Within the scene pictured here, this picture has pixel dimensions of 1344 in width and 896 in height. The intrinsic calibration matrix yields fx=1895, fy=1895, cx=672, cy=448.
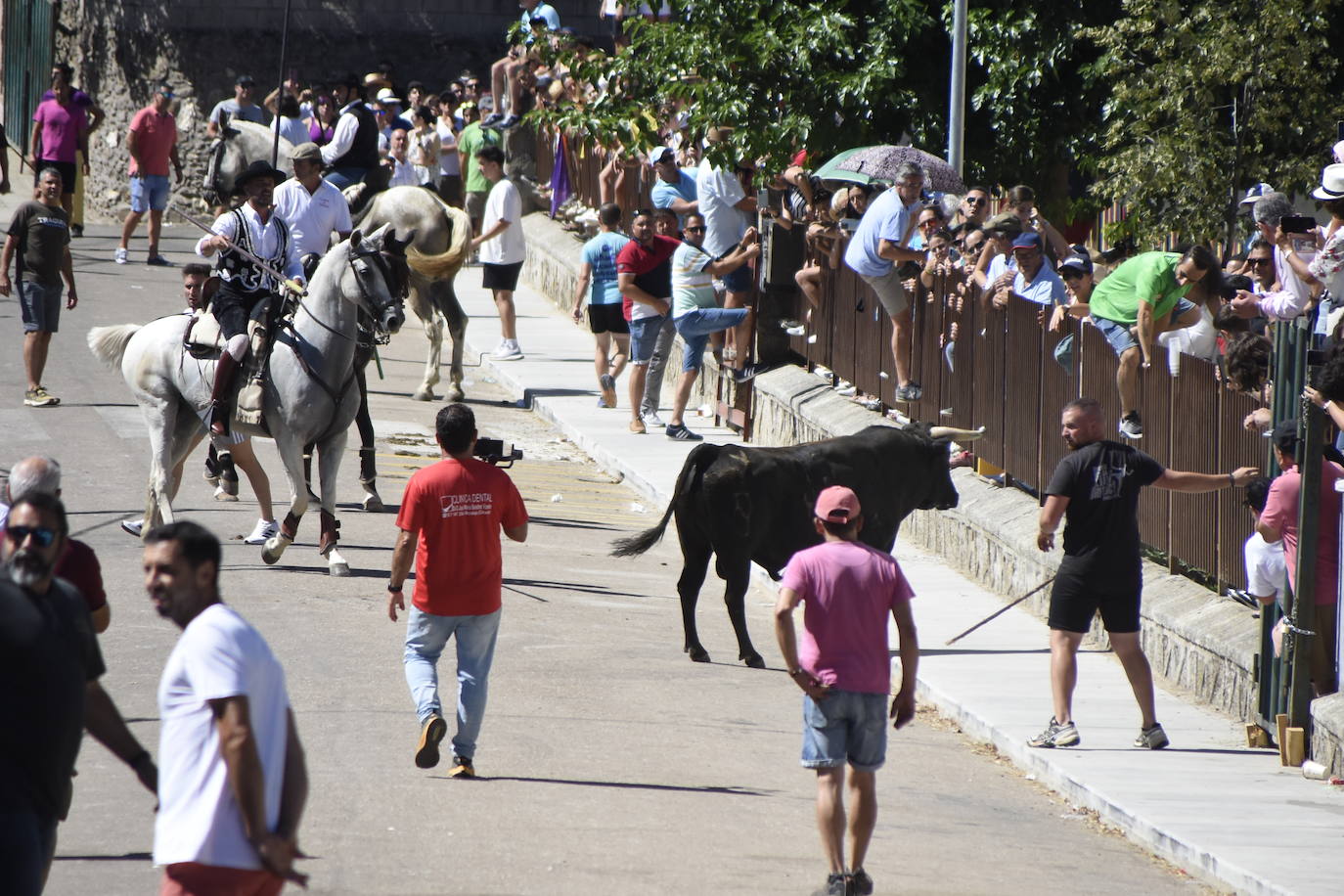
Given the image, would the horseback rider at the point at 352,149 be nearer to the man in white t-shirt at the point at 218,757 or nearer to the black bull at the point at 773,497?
the black bull at the point at 773,497

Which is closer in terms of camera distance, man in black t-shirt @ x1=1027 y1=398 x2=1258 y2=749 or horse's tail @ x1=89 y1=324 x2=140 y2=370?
man in black t-shirt @ x1=1027 y1=398 x2=1258 y2=749

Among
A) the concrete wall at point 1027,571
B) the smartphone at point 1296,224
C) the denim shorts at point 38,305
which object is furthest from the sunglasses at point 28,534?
the denim shorts at point 38,305

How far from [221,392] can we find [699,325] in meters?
6.56

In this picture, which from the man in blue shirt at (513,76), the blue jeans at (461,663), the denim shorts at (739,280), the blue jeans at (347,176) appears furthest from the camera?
the man in blue shirt at (513,76)

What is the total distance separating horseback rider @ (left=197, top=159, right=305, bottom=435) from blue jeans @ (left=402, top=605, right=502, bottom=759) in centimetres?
488

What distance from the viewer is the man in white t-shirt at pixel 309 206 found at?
48.5 ft

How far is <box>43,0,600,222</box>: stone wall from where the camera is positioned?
32.5 m

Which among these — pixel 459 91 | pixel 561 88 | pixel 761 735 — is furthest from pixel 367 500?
pixel 459 91

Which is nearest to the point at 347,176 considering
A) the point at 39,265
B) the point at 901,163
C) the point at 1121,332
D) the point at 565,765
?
the point at 39,265

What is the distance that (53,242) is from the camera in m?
18.1

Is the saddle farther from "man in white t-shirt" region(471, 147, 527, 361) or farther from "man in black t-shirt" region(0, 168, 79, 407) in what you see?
"man in white t-shirt" region(471, 147, 527, 361)

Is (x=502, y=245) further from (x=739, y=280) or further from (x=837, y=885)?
(x=837, y=885)

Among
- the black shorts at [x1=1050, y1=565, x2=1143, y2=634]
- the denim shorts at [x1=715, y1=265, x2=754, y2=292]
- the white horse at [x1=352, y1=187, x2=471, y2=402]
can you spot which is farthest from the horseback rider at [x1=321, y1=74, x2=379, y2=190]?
the black shorts at [x1=1050, y1=565, x2=1143, y2=634]

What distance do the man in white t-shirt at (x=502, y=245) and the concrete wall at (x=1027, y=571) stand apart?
3175 millimetres
